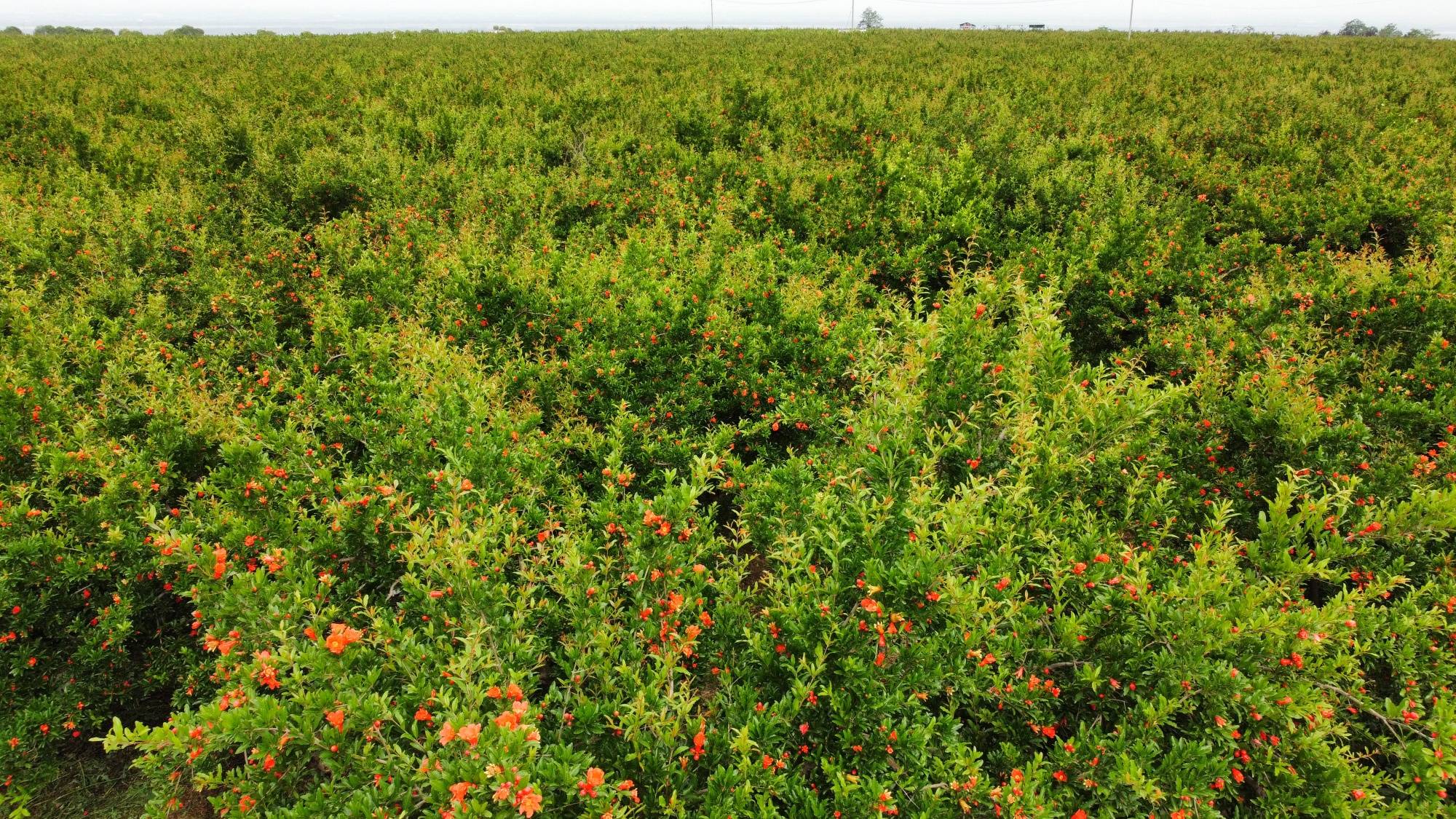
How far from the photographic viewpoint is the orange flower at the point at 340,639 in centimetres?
215

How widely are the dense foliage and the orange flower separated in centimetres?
5

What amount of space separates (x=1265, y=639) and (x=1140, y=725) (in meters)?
0.55

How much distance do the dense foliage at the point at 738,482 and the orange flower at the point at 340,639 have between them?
0.18 feet

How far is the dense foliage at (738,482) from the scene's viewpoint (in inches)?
86.0

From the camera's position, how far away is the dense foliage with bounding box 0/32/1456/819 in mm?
2186

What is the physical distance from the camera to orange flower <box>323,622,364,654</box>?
Result: 215 centimetres

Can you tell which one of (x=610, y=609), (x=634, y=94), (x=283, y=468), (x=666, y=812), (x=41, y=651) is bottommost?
(x=41, y=651)

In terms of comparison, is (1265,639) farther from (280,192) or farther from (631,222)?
(280,192)

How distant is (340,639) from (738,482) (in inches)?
85.4

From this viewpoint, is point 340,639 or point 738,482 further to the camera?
point 738,482

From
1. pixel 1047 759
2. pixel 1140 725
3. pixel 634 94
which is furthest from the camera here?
pixel 634 94

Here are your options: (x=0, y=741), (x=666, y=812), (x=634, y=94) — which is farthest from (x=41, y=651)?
(x=634, y=94)

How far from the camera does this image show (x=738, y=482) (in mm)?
3846

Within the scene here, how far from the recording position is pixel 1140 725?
2236mm
